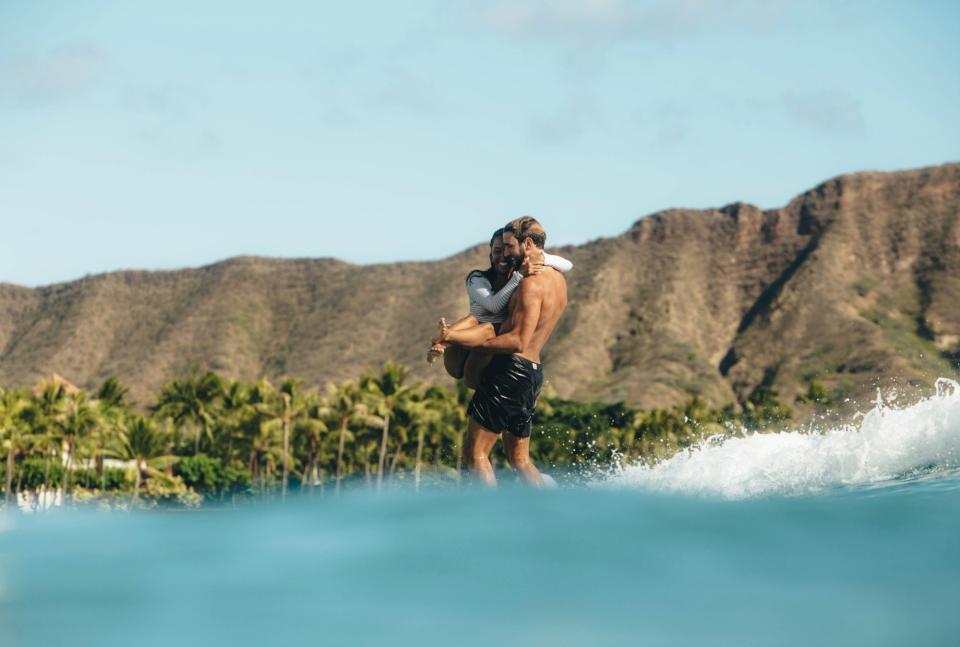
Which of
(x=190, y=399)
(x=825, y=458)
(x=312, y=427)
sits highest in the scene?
(x=825, y=458)

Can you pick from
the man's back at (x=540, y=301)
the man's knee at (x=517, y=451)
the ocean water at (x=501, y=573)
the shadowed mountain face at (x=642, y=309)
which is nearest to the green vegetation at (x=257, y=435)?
the shadowed mountain face at (x=642, y=309)

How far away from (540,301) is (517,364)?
0.44m

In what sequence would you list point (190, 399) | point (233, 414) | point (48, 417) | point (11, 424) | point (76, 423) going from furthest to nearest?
point (190, 399)
point (233, 414)
point (48, 417)
point (76, 423)
point (11, 424)

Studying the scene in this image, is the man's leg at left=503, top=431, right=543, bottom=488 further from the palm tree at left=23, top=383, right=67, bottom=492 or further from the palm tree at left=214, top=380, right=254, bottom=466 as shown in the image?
the palm tree at left=214, top=380, right=254, bottom=466

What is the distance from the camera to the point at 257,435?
77.1 meters

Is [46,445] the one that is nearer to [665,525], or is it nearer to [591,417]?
[591,417]

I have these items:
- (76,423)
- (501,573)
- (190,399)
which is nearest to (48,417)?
(76,423)

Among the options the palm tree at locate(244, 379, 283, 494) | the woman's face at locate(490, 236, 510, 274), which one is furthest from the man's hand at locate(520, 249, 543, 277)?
the palm tree at locate(244, 379, 283, 494)

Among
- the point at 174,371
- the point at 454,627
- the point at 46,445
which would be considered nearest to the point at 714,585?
the point at 454,627

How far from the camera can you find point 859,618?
420 centimetres

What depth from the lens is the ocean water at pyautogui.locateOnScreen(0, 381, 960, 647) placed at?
420 cm

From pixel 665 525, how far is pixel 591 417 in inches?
3196

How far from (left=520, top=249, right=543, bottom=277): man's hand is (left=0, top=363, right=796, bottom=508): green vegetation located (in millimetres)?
55186

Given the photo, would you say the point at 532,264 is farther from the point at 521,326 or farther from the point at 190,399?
the point at 190,399
